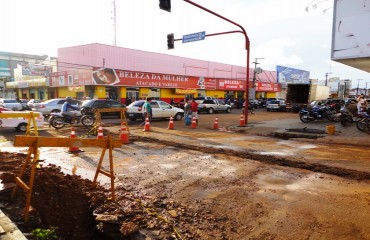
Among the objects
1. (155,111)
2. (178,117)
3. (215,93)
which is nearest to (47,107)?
(155,111)

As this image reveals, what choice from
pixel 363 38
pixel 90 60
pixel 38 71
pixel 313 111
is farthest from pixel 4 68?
pixel 363 38

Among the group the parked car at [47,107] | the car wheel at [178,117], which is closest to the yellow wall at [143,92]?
the car wheel at [178,117]

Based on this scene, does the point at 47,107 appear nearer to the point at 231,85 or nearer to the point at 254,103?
the point at 254,103

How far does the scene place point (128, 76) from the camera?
31547mm

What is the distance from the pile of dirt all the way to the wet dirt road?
257 millimetres

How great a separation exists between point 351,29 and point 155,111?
42.5ft

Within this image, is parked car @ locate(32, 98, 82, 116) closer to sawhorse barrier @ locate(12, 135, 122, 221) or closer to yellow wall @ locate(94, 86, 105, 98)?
yellow wall @ locate(94, 86, 105, 98)

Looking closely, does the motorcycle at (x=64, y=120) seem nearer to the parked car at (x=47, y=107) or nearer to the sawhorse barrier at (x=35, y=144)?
the parked car at (x=47, y=107)

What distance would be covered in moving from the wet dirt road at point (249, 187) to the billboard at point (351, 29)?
3405 millimetres

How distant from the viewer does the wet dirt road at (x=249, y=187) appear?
3945 millimetres

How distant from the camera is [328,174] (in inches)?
266

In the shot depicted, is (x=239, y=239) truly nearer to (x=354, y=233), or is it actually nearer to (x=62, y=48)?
Result: (x=354, y=233)

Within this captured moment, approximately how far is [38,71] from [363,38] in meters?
37.1

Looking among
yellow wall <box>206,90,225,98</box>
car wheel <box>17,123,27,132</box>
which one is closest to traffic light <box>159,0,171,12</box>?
car wheel <box>17,123,27,132</box>
